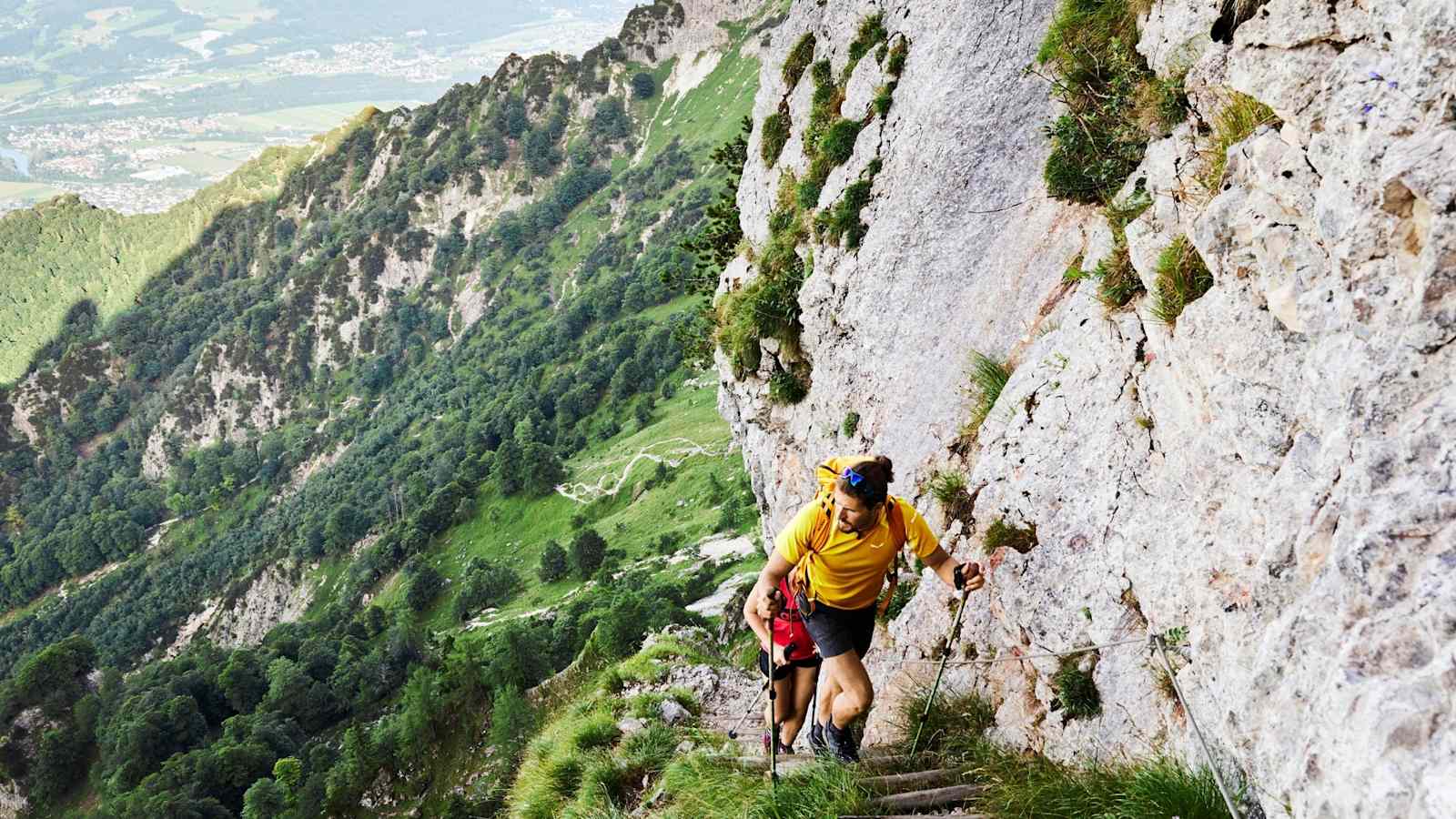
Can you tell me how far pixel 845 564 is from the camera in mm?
7723

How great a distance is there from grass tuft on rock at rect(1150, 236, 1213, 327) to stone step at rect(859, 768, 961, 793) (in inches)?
197

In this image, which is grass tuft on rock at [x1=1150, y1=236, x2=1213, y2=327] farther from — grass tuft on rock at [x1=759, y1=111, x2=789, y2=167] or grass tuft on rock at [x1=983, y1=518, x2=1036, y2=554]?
grass tuft on rock at [x1=759, y1=111, x2=789, y2=167]

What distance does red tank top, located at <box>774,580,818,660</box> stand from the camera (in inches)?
338

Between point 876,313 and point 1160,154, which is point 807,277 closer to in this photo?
point 876,313

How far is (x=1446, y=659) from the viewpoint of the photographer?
12.0 ft

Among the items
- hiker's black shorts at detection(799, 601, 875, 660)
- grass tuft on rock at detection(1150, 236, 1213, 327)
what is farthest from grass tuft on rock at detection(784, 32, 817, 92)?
hiker's black shorts at detection(799, 601, 875, 660)

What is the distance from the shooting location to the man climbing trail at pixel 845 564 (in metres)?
7.43

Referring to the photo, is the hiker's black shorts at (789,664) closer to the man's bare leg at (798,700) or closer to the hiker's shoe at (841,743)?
the man's bare leg at (798,700)

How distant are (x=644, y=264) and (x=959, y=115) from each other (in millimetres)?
148409

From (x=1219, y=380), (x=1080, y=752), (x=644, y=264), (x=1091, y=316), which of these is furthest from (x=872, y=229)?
(x=644, y=264)

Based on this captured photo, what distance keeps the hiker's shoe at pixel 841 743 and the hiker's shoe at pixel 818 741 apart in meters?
0.09

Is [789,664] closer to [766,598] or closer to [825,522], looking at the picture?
[766,598]

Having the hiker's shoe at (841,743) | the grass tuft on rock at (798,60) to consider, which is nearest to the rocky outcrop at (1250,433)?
the hiker's shoe at (841,743)

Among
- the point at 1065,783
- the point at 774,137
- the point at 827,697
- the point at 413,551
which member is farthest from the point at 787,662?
the point at 413,551
